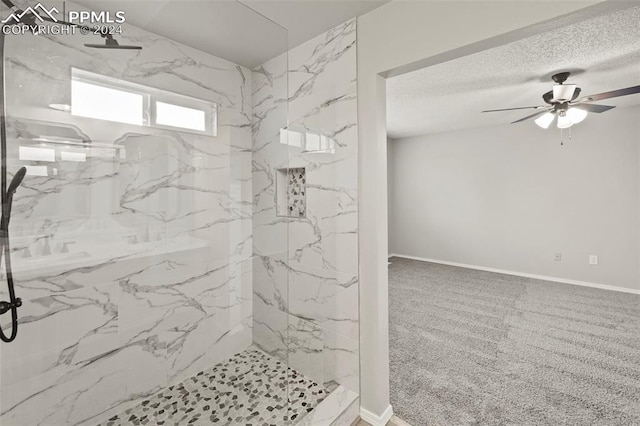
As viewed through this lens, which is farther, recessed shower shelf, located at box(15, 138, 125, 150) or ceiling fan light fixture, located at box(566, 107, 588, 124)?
ceiling fan light fixture, located at box(566, 107, 588, 124)

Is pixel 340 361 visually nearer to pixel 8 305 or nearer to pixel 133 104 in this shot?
pixel 8 305

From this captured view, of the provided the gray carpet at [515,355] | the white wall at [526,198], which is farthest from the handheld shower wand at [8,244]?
the white wall at [526,198]

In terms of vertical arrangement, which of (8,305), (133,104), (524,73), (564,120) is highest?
(524,73)

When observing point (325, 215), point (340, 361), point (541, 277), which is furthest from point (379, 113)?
point (541, 277)

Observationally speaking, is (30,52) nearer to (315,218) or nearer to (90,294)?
(90,294)

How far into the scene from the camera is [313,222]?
213cm

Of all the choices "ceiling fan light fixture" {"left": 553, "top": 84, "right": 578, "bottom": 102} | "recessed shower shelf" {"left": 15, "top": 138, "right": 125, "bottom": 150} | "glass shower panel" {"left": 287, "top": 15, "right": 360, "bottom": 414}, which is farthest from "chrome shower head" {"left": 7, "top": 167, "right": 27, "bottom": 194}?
"ceiling fan light fixture" {"left": 553, "top": 84, "right": 578, "bottom": 102}

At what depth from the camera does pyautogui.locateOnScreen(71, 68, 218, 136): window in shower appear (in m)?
1.42

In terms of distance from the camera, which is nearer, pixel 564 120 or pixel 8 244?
pixel 8 244

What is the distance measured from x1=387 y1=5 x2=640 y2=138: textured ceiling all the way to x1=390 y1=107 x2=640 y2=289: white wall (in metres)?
0.63

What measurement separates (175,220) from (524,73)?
10.9 feet

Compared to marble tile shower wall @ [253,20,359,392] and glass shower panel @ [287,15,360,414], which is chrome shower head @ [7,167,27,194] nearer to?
marble tile shower wall @ [253,20,359,392]

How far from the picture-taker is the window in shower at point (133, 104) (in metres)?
1.42

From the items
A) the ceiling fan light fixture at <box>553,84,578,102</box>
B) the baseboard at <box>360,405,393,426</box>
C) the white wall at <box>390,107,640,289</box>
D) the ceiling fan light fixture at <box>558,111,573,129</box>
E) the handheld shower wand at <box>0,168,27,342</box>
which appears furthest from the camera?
the white wall at <box>390,107,640,289</box>
